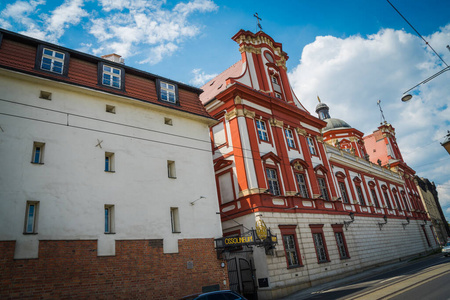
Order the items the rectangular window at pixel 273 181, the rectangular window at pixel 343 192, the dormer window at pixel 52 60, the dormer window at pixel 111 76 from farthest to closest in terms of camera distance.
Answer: the rectangular window at pixel 343 192 → the rectangular window at pixel 273 181 → the dormer window at pixel 111 76 → the dormer window at pixel 52 60

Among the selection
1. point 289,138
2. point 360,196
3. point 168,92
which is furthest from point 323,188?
point 168,92

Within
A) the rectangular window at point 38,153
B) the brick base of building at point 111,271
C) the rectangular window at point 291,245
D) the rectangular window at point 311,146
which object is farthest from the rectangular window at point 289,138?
the rectangular window at point 38,153

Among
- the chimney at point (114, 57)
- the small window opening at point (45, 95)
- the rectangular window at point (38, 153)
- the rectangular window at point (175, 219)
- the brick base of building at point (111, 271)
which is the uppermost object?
the chimney at point (114, 57)

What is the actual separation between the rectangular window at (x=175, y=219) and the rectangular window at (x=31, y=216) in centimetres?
624

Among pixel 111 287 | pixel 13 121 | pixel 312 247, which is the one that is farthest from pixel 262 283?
pixel 13 121

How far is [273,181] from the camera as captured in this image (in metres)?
23.6

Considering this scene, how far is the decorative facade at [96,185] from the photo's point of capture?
11.7 m

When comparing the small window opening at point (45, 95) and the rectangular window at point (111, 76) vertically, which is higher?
the rectangular window at point (111, 76)

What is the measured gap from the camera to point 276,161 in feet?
→ 79.6

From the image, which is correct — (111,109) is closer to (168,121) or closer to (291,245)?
(168,121)

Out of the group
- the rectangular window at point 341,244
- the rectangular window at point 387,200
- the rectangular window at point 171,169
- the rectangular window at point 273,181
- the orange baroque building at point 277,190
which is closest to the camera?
the rectangular window at point 171,169

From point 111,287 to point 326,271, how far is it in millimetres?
17066

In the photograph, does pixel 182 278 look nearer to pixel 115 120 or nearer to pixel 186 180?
pixel 186 180

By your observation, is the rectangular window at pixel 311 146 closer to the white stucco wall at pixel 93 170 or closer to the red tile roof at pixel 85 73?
the red tile roof at pixel 85 73
